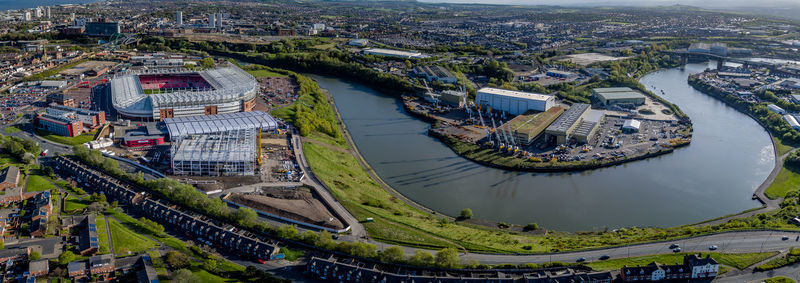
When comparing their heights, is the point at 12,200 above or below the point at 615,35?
below

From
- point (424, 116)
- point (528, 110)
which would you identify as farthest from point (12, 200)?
point (528, 110)

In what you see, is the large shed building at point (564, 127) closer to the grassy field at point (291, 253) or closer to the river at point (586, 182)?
the river at point (586, 182)

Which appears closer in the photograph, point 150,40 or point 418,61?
point 418,61

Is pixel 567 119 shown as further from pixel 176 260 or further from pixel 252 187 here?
pixel 176 260

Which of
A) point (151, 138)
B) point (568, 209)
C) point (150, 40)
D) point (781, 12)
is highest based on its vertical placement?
point (781, 12)

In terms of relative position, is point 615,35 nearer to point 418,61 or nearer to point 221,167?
point 418,61

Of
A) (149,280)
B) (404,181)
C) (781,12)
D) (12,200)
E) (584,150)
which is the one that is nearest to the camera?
(149,280)
